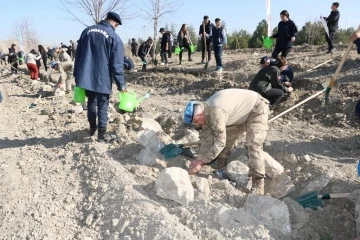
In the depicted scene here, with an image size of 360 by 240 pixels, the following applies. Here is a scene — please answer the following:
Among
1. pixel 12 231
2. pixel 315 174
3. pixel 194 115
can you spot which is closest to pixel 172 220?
pixel 194 115

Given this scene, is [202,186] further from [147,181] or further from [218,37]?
[218,37]

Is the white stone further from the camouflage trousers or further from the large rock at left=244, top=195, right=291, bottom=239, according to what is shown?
the camouflage trousers

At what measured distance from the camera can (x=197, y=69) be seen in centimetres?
1081

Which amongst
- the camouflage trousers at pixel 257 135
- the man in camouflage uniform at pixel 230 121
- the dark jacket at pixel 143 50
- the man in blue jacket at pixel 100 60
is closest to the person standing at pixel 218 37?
the dark jacket at pixel 143 50

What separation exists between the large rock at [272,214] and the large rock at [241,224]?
0.27 feet

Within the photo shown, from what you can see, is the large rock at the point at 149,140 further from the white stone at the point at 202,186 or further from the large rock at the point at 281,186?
the large rock at the point at 281,186

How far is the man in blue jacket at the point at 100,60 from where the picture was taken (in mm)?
4168

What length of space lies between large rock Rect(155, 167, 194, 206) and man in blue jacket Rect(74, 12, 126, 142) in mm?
1526

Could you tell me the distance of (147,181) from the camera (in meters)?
3.65

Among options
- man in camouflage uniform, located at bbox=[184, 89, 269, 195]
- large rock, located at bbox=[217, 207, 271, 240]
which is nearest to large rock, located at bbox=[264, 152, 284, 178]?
man in camouflage uniform, located at bbox=[184, 89, 269, 195]

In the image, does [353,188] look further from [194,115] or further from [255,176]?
[194,115]

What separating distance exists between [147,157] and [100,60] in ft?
4.28

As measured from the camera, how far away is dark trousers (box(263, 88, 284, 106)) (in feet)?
19.5

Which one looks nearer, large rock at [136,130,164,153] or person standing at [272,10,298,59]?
large rock at [136,130,164,153]
